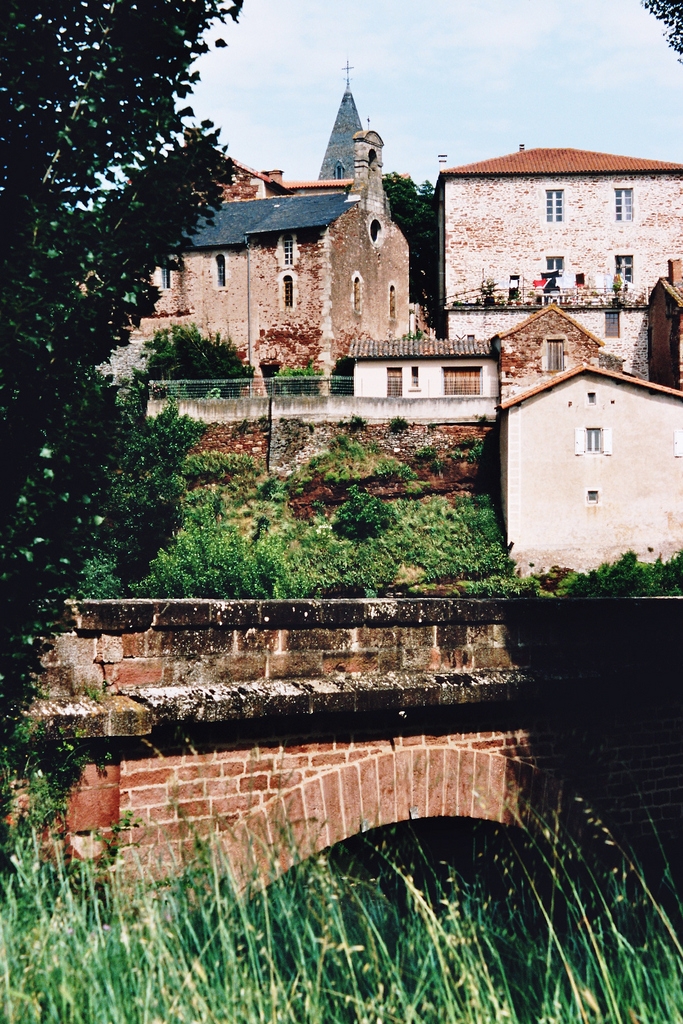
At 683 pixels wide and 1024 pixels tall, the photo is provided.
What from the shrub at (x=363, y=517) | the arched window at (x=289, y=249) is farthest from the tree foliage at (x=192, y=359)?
the shrub at (x=363, y=517)

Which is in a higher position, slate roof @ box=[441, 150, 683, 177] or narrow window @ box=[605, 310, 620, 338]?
slate roof @ box=[441, 150, 683, 177]

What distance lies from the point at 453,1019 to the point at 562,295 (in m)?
40.5

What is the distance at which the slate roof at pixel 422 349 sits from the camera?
37.7m

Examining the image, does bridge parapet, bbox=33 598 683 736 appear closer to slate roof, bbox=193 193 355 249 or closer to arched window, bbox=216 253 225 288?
slate roof, bbox=193 193 355 249

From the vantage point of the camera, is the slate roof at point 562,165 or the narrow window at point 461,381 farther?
the slate roof at point 562,165

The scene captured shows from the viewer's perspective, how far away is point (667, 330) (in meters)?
39.8

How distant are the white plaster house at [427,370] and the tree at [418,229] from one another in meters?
13.8

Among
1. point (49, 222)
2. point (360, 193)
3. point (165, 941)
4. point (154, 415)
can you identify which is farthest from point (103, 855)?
point (360, 193)

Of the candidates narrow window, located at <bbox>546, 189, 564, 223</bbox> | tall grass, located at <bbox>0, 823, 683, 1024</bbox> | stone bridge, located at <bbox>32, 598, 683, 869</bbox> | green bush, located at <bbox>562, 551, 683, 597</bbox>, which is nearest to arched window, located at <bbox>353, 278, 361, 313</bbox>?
narrow window, located at <bbox>546, 189, 564, 223</bbox>

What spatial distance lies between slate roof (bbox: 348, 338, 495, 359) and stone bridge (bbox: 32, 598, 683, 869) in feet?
91.5

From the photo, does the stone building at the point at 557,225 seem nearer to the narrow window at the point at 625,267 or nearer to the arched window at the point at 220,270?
the narrow window at the point at 625,267

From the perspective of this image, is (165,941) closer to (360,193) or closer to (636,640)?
(636,640)

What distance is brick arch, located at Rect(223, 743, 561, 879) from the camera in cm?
739

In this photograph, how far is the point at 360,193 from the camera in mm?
45281
